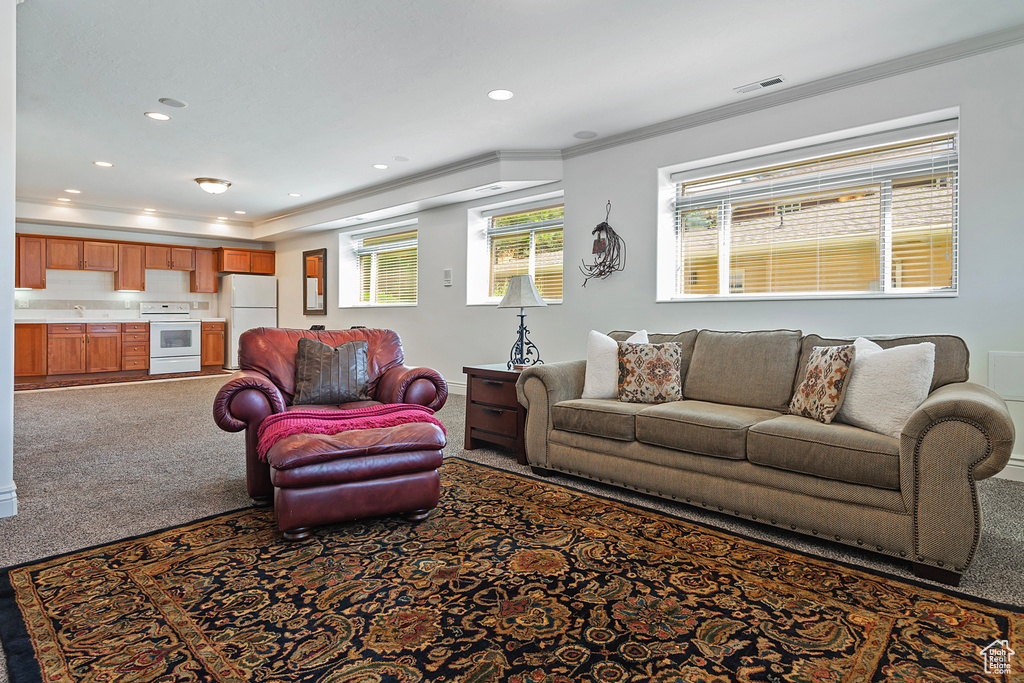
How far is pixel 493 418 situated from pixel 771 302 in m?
2.18

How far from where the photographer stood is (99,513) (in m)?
2.71

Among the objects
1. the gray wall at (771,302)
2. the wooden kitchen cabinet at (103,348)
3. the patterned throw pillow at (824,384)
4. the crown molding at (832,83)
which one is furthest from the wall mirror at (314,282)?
the patterned throw pillow at (824,384)

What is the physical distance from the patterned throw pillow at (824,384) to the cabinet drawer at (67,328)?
926 centimetres

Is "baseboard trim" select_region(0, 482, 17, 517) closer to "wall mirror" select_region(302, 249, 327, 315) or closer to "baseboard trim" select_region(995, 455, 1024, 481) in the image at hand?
"baseboard trim" select_region(995, 455, 1024, 481)

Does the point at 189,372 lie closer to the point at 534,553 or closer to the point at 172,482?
the point at 172,482

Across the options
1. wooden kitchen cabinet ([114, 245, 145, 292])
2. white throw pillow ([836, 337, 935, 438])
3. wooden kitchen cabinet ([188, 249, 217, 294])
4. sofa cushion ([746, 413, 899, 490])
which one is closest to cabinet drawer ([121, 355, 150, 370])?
wooden kitchen cabinet ([114, 245, 145, 292])

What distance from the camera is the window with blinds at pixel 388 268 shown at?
7574 mm

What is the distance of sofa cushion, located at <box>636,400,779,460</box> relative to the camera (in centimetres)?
263

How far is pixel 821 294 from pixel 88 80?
5278 millimetres

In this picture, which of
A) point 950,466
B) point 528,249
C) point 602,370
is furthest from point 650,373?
point 528,249

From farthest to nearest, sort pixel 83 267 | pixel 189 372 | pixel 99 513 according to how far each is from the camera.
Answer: pixel 189 372, pixel 83 267, pixel 99 513

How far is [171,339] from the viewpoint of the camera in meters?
8.80

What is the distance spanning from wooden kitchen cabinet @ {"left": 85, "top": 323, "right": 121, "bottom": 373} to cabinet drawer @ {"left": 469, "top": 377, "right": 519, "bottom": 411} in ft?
23.3

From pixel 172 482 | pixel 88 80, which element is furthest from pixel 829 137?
pixel 88 80
